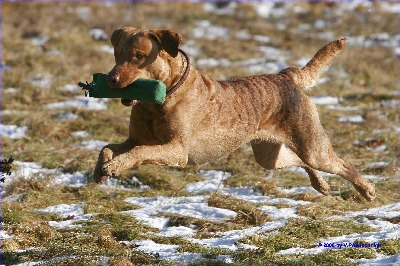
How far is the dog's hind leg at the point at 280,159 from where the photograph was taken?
21.5 feet

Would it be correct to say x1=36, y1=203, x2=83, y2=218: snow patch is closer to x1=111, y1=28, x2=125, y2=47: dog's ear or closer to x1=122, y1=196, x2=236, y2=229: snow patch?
x1=122, y1=196, x2=236, y2=229: snow patch

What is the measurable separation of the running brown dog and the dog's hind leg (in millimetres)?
10

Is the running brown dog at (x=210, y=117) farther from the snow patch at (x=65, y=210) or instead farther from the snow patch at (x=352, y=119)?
the snow patch at (x=352, y=119)

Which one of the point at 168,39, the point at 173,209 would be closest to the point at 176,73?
the point at 168,39

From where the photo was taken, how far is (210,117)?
18.3 feet

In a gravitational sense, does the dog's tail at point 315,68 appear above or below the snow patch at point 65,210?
above

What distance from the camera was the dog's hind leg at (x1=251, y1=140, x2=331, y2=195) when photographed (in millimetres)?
6551

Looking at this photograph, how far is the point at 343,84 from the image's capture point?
41.1 feet

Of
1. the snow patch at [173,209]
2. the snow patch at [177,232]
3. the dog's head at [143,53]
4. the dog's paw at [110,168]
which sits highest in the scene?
the dog's head at [143,53]

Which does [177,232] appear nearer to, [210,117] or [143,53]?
[210,117]

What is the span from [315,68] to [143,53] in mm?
2323

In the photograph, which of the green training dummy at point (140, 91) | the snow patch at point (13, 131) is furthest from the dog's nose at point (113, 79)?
the snow patch at point (13, 131)

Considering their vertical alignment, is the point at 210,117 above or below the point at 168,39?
below

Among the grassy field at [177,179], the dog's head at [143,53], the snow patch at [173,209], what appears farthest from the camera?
the snow patch at [173,209]
